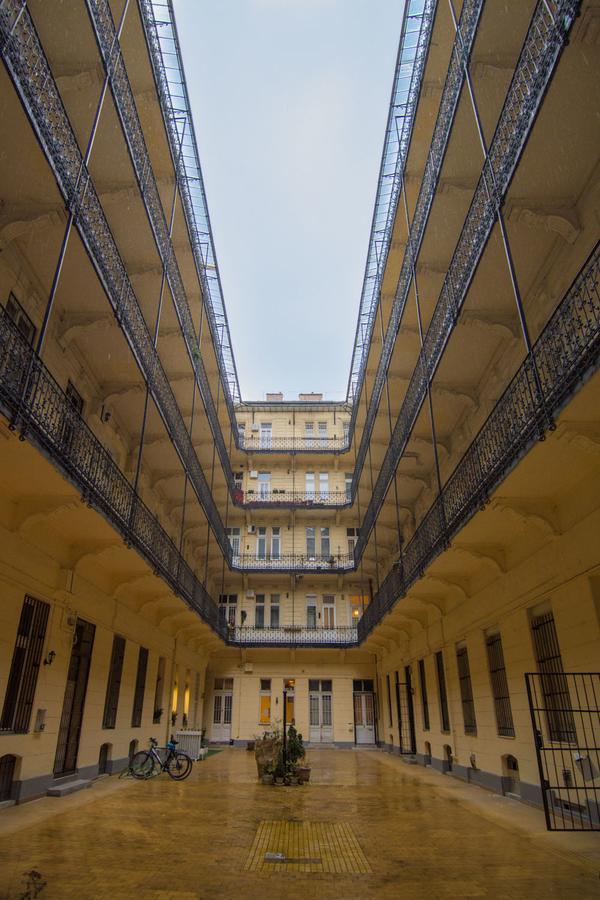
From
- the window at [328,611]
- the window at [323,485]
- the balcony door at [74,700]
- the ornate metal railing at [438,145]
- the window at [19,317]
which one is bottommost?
the balcony door at [74,700]

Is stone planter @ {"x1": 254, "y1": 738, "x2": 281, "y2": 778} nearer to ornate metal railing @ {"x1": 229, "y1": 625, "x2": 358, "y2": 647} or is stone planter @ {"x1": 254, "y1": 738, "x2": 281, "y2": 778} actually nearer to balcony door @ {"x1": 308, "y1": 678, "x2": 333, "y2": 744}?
ornate metal railing @ {"x1": 229, "y1": 625, "x2": 358, "y2": 647}

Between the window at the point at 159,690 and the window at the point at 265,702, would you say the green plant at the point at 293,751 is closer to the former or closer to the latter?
the window at the point at 159,690

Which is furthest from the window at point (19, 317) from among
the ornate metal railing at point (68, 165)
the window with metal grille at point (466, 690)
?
the window with metal grille at point (466, 690)

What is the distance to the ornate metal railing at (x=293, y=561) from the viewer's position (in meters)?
26.2

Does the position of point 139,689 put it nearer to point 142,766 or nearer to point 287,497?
point 142,766

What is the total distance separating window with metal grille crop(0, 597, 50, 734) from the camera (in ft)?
28.2

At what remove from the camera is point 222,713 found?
2525 centimetres

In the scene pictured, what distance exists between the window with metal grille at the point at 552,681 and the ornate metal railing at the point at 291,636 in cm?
1625

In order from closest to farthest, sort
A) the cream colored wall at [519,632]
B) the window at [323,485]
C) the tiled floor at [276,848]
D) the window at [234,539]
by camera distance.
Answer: the tiled floor at [276,848] < the cream colored wall at [519,632] < the window at [234,539] < the window at [323,485]

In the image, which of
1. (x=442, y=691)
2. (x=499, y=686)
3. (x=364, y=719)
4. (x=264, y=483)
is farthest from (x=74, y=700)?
(x=264, y=483)

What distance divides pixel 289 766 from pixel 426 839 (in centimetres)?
571

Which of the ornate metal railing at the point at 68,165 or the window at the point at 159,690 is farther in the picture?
the window at the point at 159,690

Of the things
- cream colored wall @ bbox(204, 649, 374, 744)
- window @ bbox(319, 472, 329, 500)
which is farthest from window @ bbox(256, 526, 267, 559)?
cream colored wall @ bbox(204, 649, 374, 744)

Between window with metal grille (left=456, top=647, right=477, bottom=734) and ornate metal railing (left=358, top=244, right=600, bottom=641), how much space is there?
206cm
